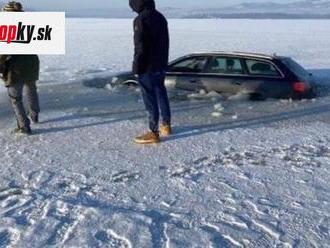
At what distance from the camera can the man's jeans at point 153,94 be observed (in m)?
7.50

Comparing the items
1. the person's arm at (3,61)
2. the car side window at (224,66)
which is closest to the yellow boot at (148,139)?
the person's arm at (3,61)

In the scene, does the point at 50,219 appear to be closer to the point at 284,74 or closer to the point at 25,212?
the point at 25,212

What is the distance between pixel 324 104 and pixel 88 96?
5307 millimetres

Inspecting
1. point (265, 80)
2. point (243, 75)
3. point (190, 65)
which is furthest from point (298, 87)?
point (190, 65)

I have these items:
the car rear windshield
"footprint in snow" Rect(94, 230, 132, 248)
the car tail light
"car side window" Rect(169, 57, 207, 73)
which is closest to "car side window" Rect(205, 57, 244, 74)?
"car side window" Rect(169, 57, 207, 73)

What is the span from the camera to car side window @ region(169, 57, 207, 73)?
468 inches

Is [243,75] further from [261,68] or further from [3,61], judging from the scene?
[3,61]

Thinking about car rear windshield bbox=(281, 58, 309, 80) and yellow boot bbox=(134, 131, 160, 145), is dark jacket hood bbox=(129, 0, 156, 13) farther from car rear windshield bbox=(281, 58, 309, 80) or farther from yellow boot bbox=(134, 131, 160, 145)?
car rear windshield bbox=(281, 58, 309, 80)

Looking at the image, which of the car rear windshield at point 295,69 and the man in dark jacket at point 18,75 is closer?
the man in dark jacket at point 18,75

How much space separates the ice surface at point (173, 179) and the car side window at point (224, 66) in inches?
48.4

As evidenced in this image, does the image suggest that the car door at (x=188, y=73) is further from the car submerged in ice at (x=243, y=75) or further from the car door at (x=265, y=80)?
the car door at (x=265, y=80)

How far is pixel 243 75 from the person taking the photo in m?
11.5

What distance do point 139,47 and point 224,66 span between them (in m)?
4.76

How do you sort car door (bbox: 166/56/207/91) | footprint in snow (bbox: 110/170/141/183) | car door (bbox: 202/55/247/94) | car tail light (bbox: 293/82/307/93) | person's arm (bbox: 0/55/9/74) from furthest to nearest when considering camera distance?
car door (bbox: 166/56/207/91)
car door (bbox: 202/55/247/94)
car tail light (bbox: 293/82/307/93)
person's arm (bbox: 0/55/9/74)
footprint in snow (bbox: 110/170/141/183)
